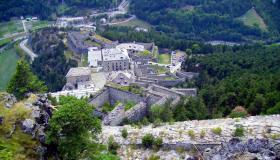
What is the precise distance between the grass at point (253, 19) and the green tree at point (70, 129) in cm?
9103

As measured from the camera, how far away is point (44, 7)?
115 metres

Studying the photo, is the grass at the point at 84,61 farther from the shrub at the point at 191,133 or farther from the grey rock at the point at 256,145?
the grey rock at the point at 256,145

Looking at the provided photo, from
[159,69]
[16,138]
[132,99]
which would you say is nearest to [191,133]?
[16,138]

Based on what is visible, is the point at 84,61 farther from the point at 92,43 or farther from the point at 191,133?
the point at 191,133

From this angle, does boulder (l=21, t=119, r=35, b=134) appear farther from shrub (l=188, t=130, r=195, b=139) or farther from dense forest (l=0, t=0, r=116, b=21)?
dense forest (l=0, t=0, r=116, b=21)

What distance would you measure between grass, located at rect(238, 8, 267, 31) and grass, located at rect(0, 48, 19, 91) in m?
61.7

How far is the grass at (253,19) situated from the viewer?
10769cm

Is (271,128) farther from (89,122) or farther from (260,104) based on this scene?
(89,122)

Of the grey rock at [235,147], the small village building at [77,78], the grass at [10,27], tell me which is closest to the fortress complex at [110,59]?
the small village building at [77,78]

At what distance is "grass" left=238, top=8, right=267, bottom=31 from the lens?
107688 mm

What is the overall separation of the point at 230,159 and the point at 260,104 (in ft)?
39.9

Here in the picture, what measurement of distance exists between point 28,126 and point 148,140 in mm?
8162

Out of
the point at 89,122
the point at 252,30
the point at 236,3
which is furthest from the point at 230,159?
the point at 236,3

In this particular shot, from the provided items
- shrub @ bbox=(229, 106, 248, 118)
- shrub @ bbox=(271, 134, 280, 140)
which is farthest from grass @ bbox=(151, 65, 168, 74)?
shrub @ bbox=(271, 134, 280, 140)
